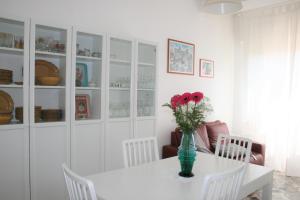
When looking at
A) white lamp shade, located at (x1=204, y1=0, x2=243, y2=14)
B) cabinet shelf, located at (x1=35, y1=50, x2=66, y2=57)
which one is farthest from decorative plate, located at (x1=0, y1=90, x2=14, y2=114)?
white lamp shade, located at (x1=204, y1=0, x2=243, y2=14)

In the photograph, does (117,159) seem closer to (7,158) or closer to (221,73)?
(7,158)

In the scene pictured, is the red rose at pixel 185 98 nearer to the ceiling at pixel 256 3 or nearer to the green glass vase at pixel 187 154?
the green glass vase at pixel 187 154

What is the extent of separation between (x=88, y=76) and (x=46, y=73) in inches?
17.5

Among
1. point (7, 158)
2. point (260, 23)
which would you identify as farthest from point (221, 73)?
point (7, 158)

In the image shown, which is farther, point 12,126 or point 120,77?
point 120,77

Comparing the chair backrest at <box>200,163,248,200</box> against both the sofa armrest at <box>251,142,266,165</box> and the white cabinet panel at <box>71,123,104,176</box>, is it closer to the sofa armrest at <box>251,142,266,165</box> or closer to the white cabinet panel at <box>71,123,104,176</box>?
the white cabinet panel at <box>71,123,104,176</box>

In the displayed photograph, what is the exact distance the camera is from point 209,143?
12.6 ft

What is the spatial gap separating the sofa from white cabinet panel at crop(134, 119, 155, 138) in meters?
0.49

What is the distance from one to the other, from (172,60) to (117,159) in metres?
1.78

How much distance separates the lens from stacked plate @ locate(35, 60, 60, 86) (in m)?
2.38

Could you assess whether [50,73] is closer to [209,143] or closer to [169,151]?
[169,151]

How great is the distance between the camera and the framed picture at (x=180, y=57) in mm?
3828

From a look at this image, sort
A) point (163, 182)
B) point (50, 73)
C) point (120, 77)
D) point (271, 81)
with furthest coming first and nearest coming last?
point (271, 81)
point (120, 77)
point (50, 73)
point (163, 182)

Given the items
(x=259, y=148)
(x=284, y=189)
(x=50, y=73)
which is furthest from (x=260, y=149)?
(x=50, y=73)
